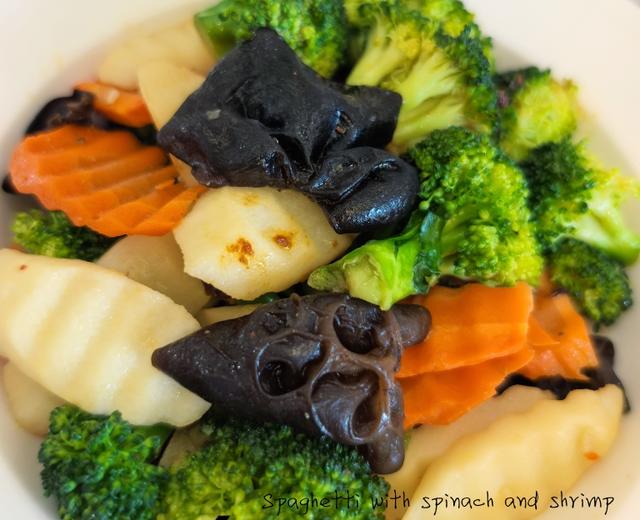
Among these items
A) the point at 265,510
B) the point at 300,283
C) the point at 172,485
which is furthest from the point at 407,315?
the point at 172,485

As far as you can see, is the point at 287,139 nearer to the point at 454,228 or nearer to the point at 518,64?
the point at 454,228

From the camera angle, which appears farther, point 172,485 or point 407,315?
point 407,315

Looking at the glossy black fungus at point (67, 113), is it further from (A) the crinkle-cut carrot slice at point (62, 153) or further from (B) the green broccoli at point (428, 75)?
(B) the green broccoli at point (428, 75)

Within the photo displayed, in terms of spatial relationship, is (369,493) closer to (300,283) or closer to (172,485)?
(172,485)

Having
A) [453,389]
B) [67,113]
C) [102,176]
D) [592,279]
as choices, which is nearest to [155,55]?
[67,113]

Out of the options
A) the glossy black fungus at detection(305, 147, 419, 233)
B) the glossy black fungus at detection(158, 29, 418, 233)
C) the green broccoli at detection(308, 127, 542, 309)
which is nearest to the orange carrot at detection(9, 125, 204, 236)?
the glossy black fungus at detection(158, 29, 418, 233)

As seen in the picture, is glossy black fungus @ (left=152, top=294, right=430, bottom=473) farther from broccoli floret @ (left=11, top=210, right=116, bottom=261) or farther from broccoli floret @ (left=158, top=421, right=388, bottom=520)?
broccoli floret @ (left=11, top=210, right=116, bottom=261)
